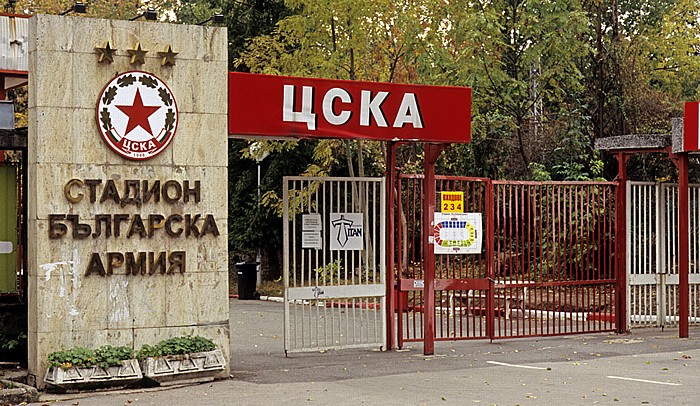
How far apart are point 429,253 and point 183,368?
167 inches

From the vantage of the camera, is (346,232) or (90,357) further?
(346,232)

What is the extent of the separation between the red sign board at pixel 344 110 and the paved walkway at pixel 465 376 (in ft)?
9.54

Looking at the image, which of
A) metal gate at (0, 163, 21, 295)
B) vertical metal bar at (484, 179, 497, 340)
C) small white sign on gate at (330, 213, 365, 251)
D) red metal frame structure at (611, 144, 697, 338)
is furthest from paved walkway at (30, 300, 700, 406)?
metal gate at (0, 163, 21, 295)

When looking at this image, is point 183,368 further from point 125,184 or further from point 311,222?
point 311,222

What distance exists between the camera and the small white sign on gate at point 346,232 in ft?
50.2

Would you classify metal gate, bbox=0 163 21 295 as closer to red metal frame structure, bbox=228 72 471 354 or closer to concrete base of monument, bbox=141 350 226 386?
concrete base of monument, bbox=141 350 226 386

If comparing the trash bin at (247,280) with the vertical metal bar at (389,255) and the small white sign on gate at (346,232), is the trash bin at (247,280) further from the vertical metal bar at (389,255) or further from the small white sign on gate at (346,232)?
the small white sign on gate at (346,232)

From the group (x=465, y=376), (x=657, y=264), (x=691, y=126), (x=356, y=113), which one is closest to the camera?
(x=465, y=376)

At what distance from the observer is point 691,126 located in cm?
1684

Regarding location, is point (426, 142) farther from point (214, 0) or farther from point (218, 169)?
point (214, 0)

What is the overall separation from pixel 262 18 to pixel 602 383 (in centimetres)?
2031

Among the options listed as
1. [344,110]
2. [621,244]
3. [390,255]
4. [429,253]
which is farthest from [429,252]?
[621,244]

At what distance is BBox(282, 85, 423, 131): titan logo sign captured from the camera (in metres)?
14.0

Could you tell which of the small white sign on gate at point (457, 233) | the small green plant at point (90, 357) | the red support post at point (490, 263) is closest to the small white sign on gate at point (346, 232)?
the small white sign on gate at point (457, 233)
